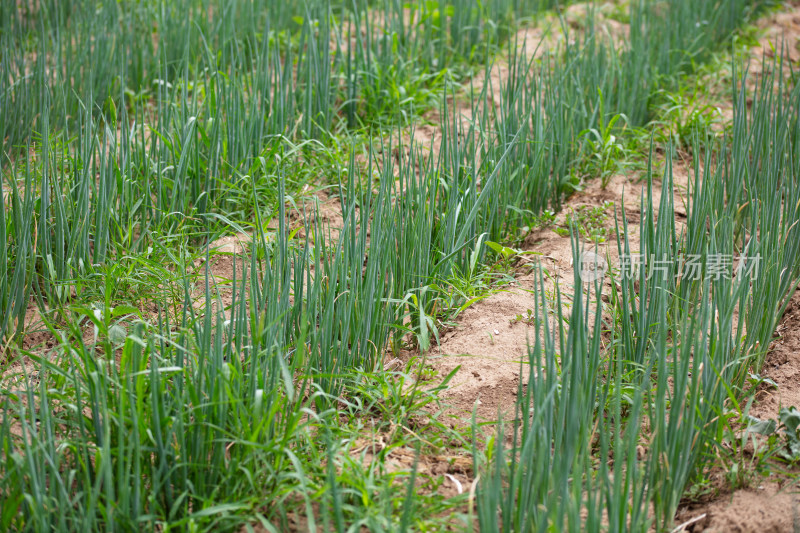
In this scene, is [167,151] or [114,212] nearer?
[114,212]

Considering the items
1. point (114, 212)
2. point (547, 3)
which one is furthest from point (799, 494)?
point (547, 3)

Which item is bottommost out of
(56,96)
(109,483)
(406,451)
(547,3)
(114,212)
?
(406,451)

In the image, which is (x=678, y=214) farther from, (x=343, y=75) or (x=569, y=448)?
(x=569, y=448)

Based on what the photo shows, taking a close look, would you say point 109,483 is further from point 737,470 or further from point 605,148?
point 605,148

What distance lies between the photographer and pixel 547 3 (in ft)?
16.1

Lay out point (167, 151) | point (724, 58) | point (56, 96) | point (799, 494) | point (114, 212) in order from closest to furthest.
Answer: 1. point (799, 494)
2. point (114, 212)
3. point (167, 151)
4. point (56, 96)
5. point (724, 58)

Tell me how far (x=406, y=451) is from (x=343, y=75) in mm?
2127

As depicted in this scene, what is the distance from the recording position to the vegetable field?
4.58ft

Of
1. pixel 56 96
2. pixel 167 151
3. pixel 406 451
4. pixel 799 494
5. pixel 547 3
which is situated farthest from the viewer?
pixel 547 3

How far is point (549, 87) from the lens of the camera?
116 inches

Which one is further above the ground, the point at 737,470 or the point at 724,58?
the point at 724,58

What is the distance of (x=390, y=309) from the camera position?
2.03m

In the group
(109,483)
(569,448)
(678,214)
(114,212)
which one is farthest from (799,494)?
(114,212)

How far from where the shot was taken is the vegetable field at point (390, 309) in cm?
140
